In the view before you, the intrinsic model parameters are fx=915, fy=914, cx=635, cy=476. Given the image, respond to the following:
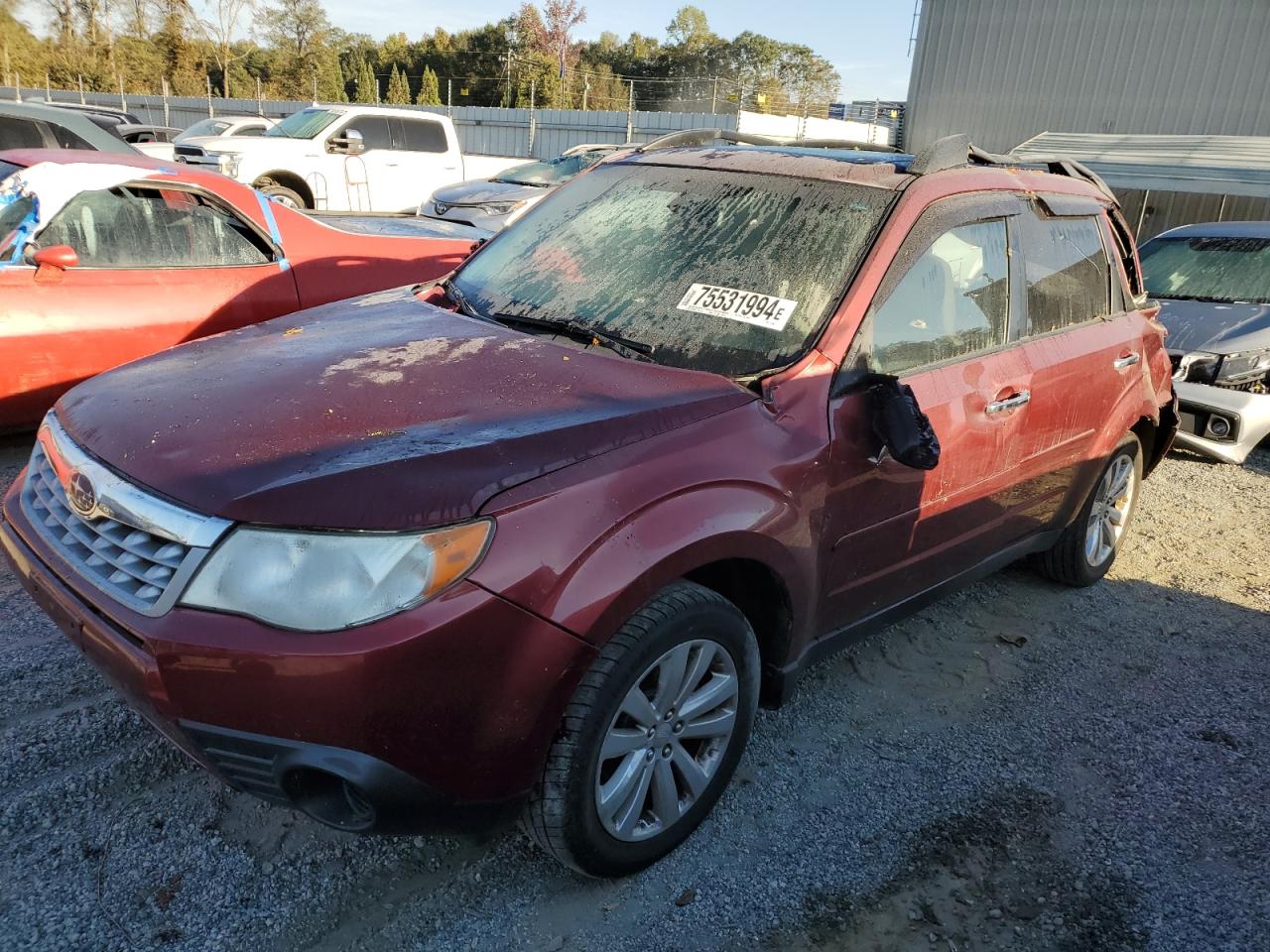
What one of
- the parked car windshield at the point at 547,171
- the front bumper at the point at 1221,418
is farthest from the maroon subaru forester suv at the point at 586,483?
the parked car windshield at the point at 547,171

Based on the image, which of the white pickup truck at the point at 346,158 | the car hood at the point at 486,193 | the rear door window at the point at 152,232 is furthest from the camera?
the white pickup truck at the point at 346,158

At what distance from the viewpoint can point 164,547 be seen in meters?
Result: 1.95

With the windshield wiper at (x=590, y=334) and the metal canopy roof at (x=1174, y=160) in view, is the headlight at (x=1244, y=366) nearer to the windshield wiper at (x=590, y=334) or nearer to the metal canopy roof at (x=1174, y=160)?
the metal canopy roof at (x=1174, y=160)

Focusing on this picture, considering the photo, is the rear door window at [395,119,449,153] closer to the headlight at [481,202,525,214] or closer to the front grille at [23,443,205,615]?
the headlight at [481,202,525,214]

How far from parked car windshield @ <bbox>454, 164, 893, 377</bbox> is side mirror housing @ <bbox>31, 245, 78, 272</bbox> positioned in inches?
93.1

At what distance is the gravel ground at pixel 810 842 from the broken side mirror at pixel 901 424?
1.05 metres

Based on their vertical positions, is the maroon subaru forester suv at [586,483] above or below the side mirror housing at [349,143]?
below

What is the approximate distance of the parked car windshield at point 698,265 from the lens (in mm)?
2693

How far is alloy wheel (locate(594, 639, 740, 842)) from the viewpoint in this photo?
2213mm

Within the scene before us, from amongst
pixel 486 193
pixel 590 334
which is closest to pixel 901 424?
pixel 590 334

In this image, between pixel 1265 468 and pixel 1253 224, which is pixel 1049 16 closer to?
pixel 1253 224

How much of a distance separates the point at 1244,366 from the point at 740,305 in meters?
5.36

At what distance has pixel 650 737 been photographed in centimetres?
227

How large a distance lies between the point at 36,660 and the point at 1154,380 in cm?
466
